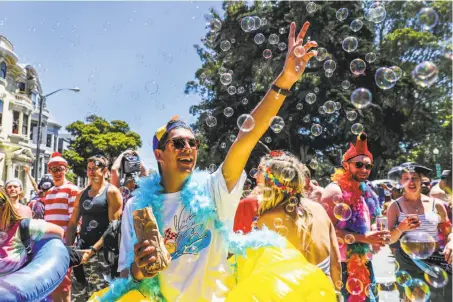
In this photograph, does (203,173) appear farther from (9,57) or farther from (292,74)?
(9,57)

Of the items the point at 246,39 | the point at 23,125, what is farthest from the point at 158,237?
the point at 23,125

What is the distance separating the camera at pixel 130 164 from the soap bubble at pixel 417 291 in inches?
115

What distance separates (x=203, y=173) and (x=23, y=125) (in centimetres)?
3270

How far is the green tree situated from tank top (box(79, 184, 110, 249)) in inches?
1355

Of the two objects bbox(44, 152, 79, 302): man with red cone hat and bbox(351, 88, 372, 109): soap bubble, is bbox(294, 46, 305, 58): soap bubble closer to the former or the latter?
bbox(351, 88, 372, 109): soap bubble

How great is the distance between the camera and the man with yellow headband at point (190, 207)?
1715 millimetres

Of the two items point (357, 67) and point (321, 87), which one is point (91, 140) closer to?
point (321, 87)

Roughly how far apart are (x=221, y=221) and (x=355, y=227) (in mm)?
1831

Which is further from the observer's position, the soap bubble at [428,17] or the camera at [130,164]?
the camera at [130,164]

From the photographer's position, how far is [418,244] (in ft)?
11.4

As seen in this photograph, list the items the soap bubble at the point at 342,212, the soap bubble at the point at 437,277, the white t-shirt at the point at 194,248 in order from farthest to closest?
the soap bubble at the point at 437,277 → the soap bubble at the point at 342,212 → the white t-shirt at the point at 194,248

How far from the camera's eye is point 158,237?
1312mm

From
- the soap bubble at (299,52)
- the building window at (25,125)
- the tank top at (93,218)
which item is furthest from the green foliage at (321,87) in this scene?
the building window at (25,125)

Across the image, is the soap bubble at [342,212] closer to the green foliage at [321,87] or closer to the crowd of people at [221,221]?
the crowd of people at [221,221]
